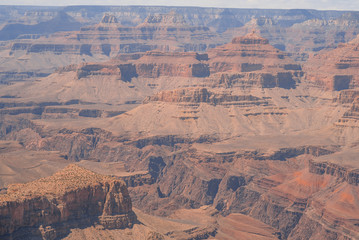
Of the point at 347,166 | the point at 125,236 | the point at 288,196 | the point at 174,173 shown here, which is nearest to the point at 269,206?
the point at 288,196

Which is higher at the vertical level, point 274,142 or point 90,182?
point 90,182

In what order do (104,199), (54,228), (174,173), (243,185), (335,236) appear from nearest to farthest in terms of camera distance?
1. (54,228)
2. (104,199)
3. (335,236)
4. (243,185)
5. (174,173)

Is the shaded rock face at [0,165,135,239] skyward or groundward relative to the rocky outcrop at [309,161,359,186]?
skyward

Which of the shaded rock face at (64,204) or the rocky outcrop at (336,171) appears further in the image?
the rocky outcrop at (336,171)

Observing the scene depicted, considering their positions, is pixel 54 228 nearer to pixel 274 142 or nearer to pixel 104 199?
pixel 104 199

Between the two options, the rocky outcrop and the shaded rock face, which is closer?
the shaded rock face

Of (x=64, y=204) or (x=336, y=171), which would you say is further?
(x=336, y=171)

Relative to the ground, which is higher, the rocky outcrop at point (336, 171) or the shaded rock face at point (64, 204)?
the shaded rock face at point (64, 204)

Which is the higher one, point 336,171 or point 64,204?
point 64,204
